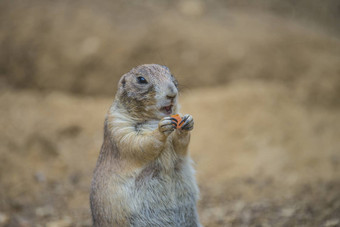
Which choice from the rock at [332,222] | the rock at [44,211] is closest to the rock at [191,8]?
the rock at [44,211]

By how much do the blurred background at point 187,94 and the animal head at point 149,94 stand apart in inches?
100

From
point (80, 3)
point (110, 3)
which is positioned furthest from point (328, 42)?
point (80, 3)

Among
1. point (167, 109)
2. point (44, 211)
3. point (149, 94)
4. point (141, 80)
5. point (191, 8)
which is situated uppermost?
point (191, 8)

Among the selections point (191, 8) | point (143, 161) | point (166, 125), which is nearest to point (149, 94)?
point (166, 125)

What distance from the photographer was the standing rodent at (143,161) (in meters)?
3.45

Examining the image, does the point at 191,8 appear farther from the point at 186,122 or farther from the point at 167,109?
the point at 186,122

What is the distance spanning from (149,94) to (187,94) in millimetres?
4927

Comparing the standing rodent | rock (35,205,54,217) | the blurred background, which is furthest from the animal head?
rock (35,205,54,217)

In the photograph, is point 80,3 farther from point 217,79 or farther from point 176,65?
point 217,79

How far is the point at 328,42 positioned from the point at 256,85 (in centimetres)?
258

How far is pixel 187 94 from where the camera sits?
27.7 ft

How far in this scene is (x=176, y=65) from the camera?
8.62 metres

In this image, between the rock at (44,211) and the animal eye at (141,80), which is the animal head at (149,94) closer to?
the animal eye at (141,80)

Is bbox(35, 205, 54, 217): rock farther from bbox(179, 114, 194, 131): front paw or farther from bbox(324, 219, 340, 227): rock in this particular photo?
bbox(324, 219, 340, 227): rock
